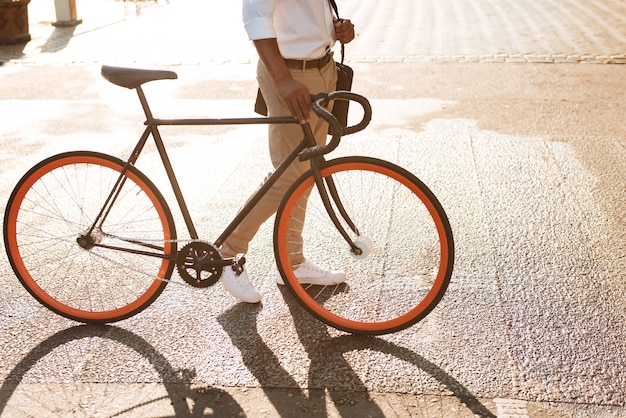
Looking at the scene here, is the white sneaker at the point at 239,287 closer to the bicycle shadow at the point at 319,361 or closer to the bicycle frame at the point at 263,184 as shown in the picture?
the bicycle shadow at the point at 319,361

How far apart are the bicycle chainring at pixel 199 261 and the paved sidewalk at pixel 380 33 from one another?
7.08 m

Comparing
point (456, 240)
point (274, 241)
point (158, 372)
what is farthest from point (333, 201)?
point (456, 240)

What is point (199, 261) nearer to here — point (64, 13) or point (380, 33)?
point (380, 33)

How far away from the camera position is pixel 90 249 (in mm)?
4035

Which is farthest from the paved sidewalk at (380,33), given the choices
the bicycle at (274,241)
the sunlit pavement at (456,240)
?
the bicycle at (274,241)

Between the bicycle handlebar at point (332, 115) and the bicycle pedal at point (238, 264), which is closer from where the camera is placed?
the bicycle handlebar at point (332, 115)

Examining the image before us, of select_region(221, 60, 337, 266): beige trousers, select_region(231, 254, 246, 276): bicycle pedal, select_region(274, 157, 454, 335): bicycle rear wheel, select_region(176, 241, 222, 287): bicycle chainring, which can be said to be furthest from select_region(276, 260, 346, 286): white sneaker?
select_region(176, 241, 222, 287): bicycle chainring

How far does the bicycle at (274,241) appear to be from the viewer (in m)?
3.71

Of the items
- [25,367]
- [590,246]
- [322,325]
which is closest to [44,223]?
[25,367]

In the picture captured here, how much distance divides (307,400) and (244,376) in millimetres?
346

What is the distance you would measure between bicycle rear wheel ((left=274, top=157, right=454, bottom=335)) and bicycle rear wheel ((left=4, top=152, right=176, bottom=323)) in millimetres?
678

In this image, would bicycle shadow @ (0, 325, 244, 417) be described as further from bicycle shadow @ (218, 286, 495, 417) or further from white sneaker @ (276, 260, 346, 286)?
white sneaker @ (276, 260, 346, 286)

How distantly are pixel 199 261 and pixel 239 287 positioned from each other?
0.44m

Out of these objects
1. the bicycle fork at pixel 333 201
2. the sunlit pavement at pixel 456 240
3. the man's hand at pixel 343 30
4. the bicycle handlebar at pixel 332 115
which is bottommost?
the sunlit pavement at pixel 456 240
